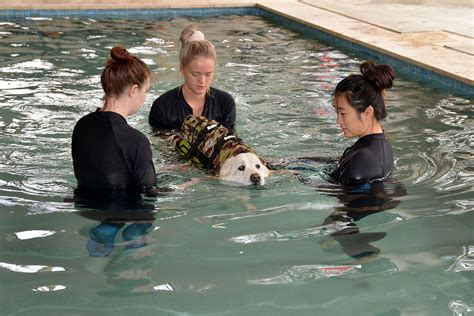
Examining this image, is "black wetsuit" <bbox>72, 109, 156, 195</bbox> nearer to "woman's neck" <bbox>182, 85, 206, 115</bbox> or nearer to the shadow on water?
the shadow on water

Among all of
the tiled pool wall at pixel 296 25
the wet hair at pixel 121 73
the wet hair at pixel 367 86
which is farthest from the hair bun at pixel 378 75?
the tiled pool wall at pixel 296 25

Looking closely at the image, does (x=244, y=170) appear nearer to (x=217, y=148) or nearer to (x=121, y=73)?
(x=217, y=148)

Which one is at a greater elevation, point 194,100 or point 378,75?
point 378,75

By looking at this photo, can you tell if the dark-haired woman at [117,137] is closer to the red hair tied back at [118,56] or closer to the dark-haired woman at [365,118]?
the red hair tied back at [118,56]

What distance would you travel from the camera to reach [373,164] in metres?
4.85

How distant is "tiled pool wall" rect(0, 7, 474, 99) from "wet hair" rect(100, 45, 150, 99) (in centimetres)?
535

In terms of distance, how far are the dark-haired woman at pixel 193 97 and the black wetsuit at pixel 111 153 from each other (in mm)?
1689

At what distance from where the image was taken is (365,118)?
15.8ft

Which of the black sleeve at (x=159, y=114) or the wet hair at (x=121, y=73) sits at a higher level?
Answer: the wet hair at (x=121, y=73)

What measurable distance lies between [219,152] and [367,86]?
127 cm

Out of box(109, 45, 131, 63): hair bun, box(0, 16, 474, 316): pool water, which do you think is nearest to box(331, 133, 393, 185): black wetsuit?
box(0, 16, 474, 316): pool water

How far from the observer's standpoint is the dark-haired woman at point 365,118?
15.5ft

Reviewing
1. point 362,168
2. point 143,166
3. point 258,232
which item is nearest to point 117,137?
point 143,166

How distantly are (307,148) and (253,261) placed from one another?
2.56m
